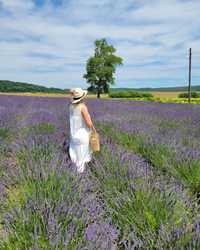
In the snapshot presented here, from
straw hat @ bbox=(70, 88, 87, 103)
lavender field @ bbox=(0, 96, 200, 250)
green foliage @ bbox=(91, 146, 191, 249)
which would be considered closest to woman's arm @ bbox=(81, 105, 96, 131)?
straw hat @ bbox=(70, 88, 87, 103)

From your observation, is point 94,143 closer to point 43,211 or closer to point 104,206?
point 104,206

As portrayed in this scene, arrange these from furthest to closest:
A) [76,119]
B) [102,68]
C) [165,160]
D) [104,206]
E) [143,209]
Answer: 1. [102,68]
2. [76,119]
3. [165,160]
4. [104,206]
5. [143,209]

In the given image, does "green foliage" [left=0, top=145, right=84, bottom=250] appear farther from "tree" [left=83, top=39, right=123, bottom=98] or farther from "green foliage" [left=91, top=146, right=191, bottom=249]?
"tree" [left=83, top=39, right=123, bottom=98]

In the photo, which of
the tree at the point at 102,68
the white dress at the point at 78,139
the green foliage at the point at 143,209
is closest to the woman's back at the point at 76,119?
the white dress at the point at 78,139

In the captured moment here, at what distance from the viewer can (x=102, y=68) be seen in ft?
174

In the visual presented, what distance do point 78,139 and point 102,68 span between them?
49970mm

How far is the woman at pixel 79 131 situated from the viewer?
3.95 m

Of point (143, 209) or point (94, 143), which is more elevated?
point (94, 143)

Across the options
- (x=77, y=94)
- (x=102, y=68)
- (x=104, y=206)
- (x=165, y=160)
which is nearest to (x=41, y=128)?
(x=77, y=94)

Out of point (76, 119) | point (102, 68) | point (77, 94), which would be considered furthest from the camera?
point (102, 68)

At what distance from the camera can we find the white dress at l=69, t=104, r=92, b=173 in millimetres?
4027

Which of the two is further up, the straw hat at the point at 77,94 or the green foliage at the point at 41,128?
the straw hat at the point at 77,94

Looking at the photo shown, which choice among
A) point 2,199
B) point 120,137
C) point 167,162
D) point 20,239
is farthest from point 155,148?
point 20,239

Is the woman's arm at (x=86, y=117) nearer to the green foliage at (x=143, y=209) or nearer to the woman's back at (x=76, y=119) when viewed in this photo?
the woman's back at (x=76, y=119)
